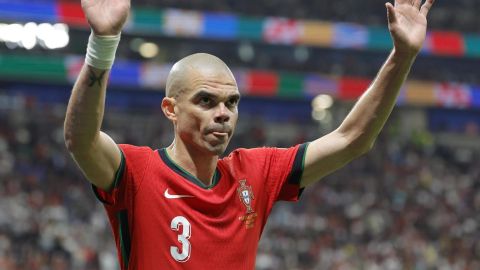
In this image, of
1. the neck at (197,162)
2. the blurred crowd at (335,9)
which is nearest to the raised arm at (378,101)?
the neck at (197,162)

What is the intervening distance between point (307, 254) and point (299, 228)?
1.25m

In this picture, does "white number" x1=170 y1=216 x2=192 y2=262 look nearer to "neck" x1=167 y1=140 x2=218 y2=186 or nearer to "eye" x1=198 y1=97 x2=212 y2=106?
"neck" x1=167 y1=140 x2=218 y2=186

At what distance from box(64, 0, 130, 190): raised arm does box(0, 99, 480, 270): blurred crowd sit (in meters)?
12.4

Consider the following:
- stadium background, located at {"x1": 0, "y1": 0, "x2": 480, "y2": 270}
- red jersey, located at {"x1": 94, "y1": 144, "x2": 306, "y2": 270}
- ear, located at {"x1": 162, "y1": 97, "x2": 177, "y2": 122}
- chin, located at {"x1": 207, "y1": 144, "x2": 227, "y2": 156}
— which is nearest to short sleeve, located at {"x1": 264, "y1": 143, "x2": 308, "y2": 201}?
red jersey, located at {"x1": 94, "y1": 144, "x2": 306, "y2": 270}

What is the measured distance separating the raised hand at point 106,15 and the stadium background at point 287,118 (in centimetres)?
1277

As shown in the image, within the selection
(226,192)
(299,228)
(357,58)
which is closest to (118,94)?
(357,58)

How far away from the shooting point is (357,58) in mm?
31484

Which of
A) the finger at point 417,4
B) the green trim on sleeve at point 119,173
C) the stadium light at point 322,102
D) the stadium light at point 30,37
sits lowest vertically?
the stadium light at point 322,102

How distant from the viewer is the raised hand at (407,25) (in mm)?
3914

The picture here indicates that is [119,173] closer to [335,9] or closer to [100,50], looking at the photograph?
[100,50]

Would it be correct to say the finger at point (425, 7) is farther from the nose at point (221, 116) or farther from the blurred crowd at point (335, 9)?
the blurred crowd at point (335, 9)

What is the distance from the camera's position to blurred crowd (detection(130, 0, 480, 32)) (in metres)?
28.3

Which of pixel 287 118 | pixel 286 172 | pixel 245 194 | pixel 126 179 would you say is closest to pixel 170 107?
pixel 126 179

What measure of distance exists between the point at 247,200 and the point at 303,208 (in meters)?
18.3
